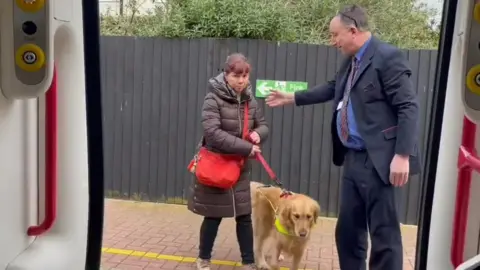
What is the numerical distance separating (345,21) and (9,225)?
2.57 meters

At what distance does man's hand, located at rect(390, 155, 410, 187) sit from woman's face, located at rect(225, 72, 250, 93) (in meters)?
1.47

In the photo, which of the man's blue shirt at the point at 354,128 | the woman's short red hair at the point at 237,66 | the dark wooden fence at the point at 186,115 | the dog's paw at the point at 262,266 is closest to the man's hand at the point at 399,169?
the man's blue shirt at the point at 354,128

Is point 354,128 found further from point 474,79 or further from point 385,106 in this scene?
point 474,79

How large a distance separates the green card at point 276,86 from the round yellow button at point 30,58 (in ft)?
17.5

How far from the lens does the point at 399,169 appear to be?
10.9 feet

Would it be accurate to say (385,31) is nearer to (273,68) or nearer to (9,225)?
(273,68)

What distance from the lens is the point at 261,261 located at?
15.8 ft

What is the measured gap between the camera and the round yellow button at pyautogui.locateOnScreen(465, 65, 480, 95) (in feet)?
4.62

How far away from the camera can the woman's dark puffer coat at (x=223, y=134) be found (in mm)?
4352

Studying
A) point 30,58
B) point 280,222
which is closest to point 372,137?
point 280,222

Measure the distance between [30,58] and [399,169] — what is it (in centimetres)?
238

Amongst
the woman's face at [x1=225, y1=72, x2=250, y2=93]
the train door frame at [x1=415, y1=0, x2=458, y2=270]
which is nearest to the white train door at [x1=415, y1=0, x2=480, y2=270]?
the train door frame at [x1=415, y1=0, x2=458, y2=270]

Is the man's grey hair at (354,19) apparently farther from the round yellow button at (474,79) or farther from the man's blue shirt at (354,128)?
the round yellow button at (474,79)

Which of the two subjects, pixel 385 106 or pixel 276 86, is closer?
pixel 385 106
